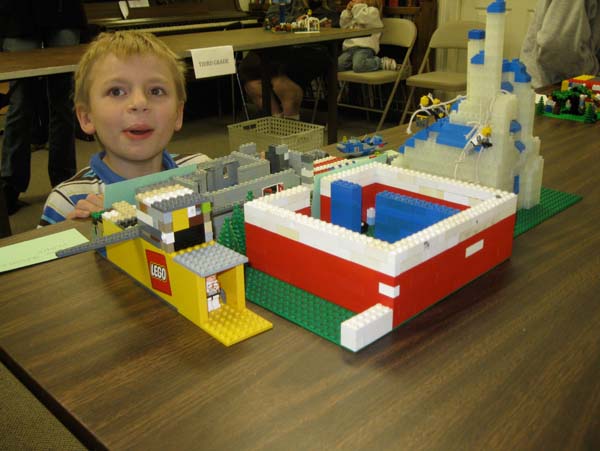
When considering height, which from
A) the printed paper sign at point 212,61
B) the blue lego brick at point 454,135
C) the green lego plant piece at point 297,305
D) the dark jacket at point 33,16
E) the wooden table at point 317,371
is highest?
the dark jacket at point 33,16

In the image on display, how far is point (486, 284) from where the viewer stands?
83cm

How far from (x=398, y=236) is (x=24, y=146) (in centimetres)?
256

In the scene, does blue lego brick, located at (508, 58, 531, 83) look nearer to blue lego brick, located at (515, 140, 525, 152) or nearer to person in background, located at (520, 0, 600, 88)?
blue lego brick, located at (515, 140, 525, 152)

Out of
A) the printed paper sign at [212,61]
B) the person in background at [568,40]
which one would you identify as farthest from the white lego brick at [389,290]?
the person in background at [568,40]

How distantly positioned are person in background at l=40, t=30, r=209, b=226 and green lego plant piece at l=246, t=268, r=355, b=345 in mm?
502

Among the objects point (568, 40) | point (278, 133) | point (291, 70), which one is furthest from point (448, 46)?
point (278, 133)

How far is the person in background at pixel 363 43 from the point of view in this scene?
158 inches

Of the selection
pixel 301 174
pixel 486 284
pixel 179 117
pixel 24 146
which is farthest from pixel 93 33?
pixel 486 284

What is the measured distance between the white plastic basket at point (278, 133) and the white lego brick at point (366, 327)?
182 centimetres

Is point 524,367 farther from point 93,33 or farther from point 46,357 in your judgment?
point 93,33

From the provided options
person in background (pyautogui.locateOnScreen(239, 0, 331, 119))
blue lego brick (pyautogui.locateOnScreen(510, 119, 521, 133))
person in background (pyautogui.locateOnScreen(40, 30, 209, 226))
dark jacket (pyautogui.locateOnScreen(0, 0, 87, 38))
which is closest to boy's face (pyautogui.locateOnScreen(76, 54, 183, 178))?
person in background (pyautogui.locateOnScreen(40, 30, 209, 226))

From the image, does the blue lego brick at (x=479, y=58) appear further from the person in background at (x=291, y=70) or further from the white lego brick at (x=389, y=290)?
the person in background at (x=291, y=70)

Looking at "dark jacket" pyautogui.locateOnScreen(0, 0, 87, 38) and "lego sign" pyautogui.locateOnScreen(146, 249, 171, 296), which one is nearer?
"lego sign" pyautogui.locateOnScreen(146, 249, 171, 296)

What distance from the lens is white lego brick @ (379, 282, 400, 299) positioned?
69 centimetres
